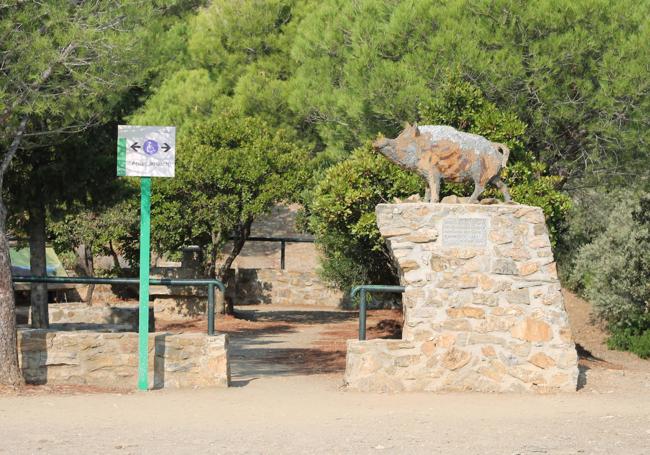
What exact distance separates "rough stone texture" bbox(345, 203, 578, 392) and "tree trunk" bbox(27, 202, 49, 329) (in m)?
5.88

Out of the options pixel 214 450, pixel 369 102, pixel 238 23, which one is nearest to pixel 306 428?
pixel 214 450

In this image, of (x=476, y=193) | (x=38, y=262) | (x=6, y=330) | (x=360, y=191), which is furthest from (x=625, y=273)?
(x=6, y=330)

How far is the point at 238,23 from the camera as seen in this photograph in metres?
32.2

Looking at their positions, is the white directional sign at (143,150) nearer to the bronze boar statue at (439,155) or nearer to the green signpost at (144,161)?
the green signpost at (144,161)

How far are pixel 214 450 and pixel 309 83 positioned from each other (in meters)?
16.1

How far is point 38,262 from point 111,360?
16.4ft

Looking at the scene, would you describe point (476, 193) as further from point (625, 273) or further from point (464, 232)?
point (625, 273)

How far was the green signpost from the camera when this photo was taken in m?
10.8

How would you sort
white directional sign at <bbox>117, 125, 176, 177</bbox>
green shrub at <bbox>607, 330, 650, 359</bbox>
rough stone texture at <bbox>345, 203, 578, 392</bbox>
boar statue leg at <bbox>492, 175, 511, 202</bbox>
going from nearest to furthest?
white directional sign at <bbox>117, 125, 176, 177</bbox> → rough stone texture at <bbox>345, 203, 578, 392</bbox> → boar statue leg at <bbox>492, 175, 511, 202</bbox> → green shrub at <bbox>607, 330, 650, 359</bbox>

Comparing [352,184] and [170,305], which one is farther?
[170,305]

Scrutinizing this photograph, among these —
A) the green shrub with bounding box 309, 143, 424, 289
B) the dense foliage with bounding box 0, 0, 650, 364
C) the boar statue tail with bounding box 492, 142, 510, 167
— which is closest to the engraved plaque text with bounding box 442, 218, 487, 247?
the boar statue tail with bounding box 492, 142, 510, 167

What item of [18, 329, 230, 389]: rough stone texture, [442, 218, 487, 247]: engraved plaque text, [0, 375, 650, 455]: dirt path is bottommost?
[0, 375, 650, 455]: dirt path

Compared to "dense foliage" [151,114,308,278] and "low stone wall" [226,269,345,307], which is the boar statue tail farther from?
"low stone wall" [226,269,345,307]

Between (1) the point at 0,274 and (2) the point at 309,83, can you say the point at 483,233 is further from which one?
(2) the point at 309,83
